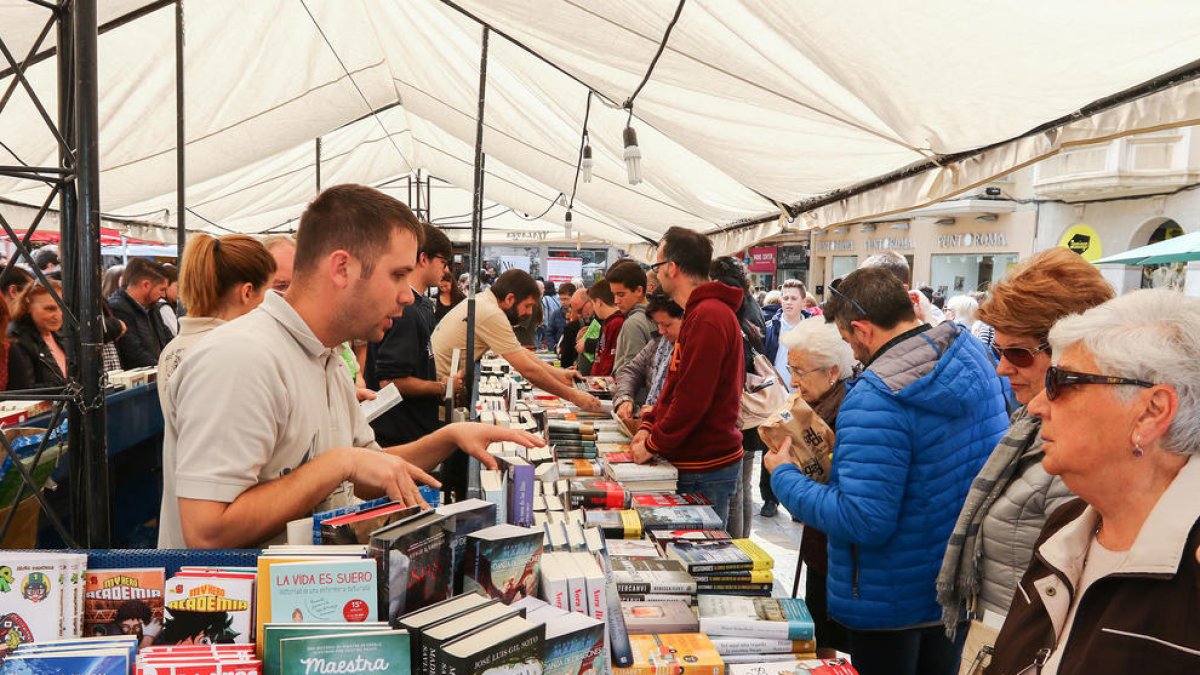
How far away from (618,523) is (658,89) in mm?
2501

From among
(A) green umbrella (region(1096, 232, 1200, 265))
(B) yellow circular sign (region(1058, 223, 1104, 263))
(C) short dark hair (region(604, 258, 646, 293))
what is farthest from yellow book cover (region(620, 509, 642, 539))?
(B) yellow circular sign (region(1058, 223, 1104, 263))

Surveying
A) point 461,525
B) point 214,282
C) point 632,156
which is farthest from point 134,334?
point 461,525

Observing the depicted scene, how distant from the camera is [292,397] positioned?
1581 mm

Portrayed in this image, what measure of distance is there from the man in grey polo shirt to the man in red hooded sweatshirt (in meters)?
1.78

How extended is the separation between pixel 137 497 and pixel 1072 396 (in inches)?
186

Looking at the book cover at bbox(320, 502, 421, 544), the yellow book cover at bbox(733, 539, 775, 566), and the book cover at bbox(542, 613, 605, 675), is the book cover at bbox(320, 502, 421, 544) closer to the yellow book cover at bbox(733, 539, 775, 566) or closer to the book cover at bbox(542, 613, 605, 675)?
the book cover at bbox(542, 613, 605, 675)

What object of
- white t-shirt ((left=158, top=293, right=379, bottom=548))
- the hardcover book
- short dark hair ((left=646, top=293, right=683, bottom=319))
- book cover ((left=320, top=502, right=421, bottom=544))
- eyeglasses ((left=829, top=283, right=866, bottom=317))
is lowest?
the hardcover book

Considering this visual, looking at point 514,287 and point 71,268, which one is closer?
point 71,268

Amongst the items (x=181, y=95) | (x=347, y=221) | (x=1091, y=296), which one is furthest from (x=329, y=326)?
(x=181, y=95)

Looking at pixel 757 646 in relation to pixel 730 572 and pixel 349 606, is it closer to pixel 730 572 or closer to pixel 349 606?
pixel 730 572

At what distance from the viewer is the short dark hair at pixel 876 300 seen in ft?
8.27

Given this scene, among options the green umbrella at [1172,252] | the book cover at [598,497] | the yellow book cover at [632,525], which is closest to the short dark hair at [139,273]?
the book cover at [598,497]

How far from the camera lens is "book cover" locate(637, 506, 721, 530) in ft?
9.29

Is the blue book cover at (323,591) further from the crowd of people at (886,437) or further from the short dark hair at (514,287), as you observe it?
the short dark hair at (514,287)
